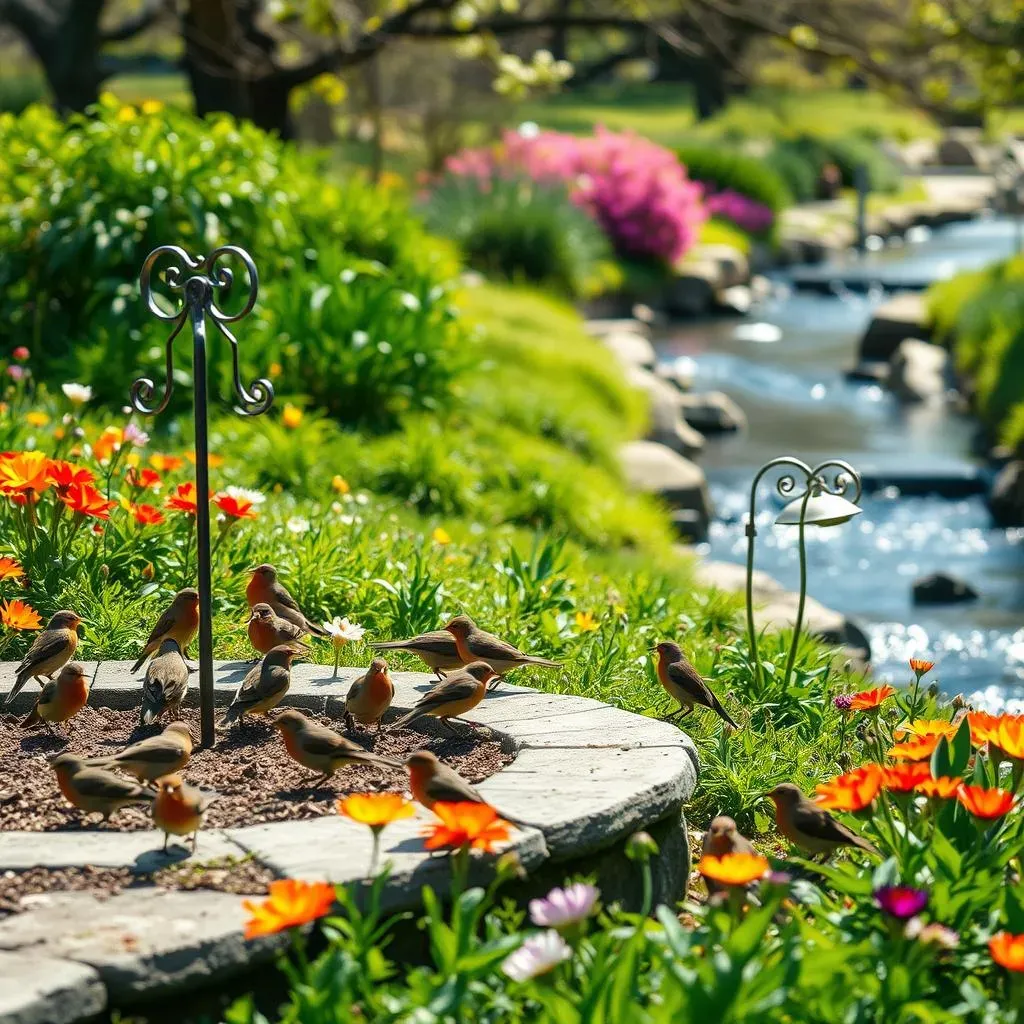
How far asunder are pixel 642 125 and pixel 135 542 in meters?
37.4

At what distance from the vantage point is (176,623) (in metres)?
4.38

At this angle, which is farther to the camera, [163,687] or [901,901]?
[163,687]

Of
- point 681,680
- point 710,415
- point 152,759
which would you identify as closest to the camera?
point 152,759

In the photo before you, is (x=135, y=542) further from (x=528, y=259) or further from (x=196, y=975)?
(x=528, y=259)

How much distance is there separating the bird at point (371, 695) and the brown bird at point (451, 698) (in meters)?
0.07

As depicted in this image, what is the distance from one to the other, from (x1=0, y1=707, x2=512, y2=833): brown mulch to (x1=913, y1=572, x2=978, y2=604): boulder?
606cm

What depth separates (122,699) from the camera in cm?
432

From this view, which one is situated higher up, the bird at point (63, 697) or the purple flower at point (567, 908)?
the purple flower at point (567, 908)

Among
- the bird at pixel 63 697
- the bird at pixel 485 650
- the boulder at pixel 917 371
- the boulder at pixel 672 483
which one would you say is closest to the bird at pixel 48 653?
the bird at pixel 63 697

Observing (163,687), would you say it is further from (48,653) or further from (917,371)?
(917,371)

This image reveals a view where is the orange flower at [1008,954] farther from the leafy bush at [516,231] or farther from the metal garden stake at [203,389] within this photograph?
the leafy bush at [516,231]

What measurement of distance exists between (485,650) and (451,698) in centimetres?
45

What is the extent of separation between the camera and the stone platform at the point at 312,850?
111 inches

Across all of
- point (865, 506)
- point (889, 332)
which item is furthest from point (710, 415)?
point (889, 332)
